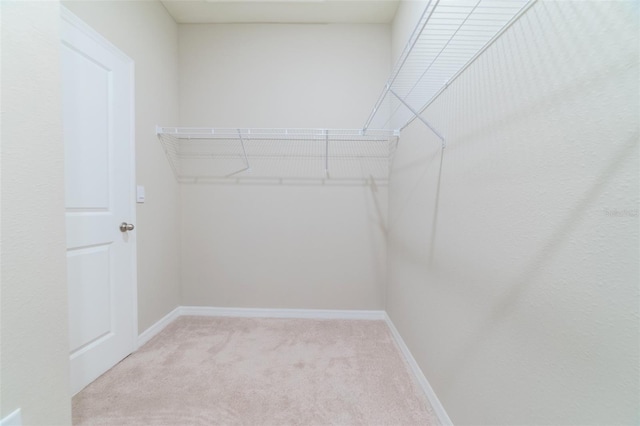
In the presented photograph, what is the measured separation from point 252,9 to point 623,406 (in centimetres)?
288

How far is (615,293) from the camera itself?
0.53m

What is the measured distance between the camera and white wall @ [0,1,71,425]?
828 mm

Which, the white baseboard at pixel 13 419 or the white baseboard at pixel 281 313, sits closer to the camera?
the white baseboard at pixel 13 419

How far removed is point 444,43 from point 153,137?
212cm

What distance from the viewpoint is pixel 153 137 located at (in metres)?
2.03

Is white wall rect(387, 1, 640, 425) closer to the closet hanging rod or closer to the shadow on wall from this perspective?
the shadow on wall

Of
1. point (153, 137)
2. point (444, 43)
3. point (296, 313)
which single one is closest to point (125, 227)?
point (153, 137)

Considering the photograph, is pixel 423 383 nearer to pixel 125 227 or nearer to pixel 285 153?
pixel 285 153

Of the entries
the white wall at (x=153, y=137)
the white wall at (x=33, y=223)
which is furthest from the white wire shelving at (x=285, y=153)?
the white wall at (x=33, y=223)

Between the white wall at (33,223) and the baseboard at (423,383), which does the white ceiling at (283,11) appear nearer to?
the white wall at (33,223)

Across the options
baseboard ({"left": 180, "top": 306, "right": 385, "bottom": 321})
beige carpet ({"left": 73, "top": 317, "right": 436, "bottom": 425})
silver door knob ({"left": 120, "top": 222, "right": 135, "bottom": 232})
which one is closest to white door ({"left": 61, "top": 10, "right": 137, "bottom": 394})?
silver door knob ({"left": 120, "top": 222, "right": 135, "bottom": 232})

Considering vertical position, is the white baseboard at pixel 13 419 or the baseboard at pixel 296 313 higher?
the white baseboard at pixel 13 419

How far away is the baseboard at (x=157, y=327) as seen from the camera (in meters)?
1.89

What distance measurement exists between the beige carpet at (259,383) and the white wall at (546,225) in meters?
0.40
